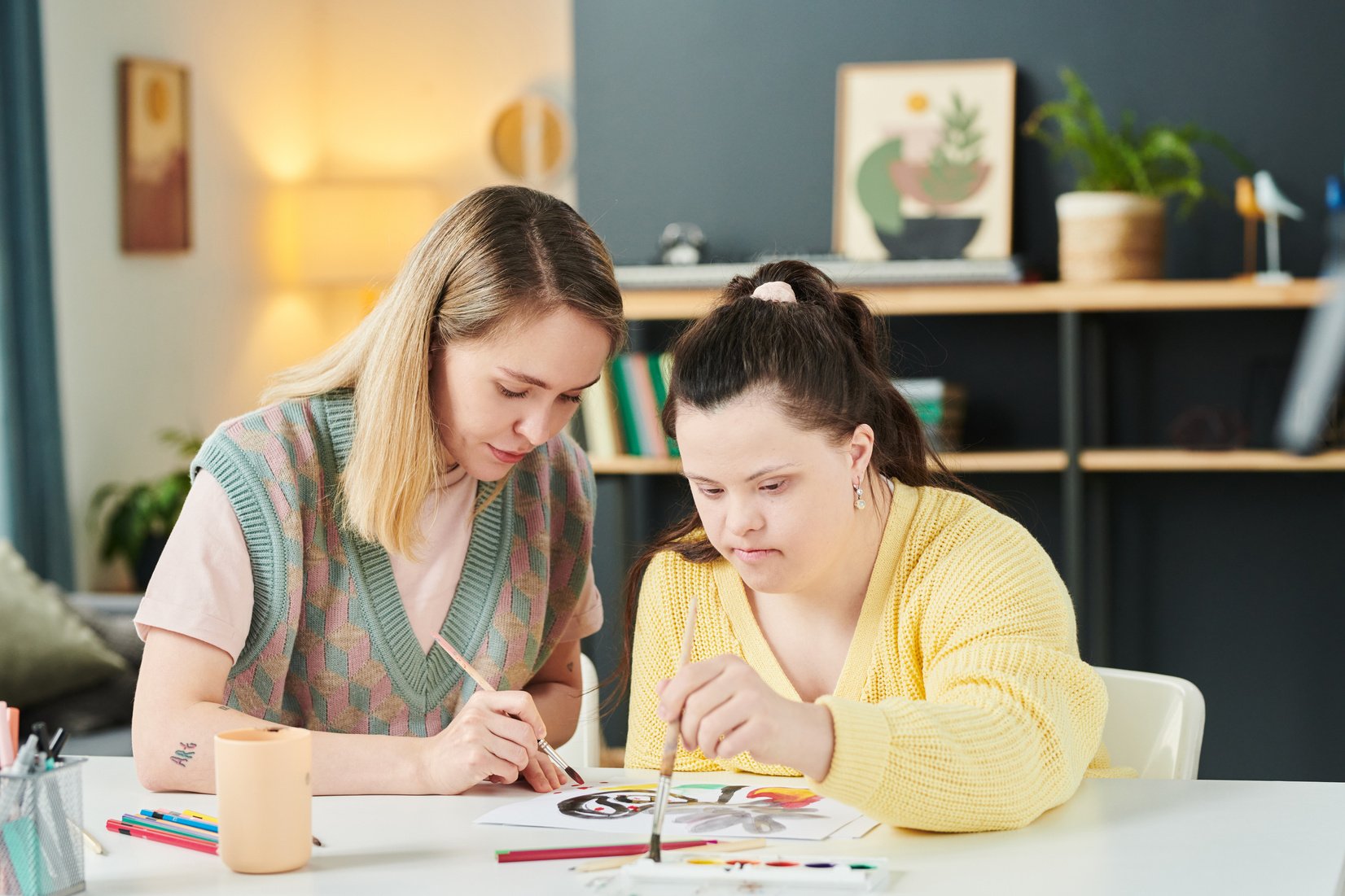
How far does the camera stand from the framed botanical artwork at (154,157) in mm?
4777

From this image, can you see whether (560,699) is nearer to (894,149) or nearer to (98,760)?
(98,760)

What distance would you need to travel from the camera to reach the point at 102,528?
4711mm

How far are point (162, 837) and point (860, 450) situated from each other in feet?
2.56

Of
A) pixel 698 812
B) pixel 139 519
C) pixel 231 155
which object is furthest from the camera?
pixel 231 155

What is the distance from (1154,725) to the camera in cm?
171

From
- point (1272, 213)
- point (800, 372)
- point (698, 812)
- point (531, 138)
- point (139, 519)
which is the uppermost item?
point (531, 138)

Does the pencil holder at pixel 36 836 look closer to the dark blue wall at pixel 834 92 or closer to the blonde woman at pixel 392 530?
the blonde woman at pixel 392 530

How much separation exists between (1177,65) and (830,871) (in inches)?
109

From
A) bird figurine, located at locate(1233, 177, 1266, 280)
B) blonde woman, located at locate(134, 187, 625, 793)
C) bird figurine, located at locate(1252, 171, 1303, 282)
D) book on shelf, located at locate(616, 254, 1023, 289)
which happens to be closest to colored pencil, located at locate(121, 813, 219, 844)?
blonde woman, located at locate(134, 187, 625, 793)

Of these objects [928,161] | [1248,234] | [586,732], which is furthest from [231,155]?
[586,732]

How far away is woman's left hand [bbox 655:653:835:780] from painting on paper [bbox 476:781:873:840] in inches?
3.7

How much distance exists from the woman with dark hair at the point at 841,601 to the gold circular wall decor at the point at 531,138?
414 cm

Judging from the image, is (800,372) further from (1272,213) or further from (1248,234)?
(1248,234)

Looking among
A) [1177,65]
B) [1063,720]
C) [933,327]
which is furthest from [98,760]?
[1177,65]
